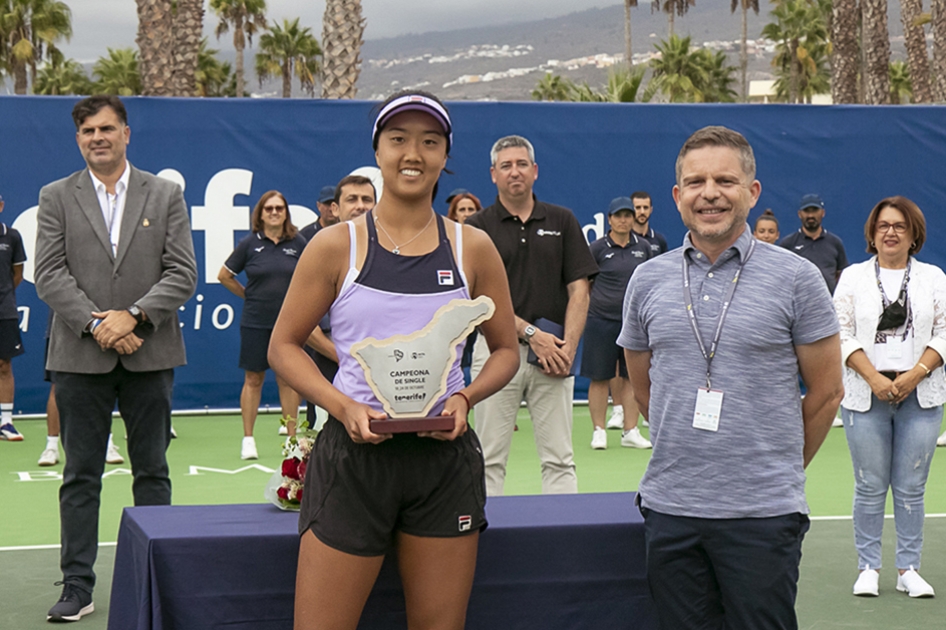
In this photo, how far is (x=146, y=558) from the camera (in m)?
3.42

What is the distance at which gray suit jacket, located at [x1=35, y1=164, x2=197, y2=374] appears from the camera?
481 cm

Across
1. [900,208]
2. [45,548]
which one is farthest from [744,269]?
[45,548]

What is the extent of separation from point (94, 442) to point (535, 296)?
7.04 feet

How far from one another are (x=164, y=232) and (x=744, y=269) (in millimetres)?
2903

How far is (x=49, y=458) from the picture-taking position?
870cm

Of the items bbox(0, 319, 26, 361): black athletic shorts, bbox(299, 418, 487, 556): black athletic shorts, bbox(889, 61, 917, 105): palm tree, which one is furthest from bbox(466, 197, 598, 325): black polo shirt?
bbox(889, 61, 917, 105): palm tree

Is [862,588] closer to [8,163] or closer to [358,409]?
[358,409]

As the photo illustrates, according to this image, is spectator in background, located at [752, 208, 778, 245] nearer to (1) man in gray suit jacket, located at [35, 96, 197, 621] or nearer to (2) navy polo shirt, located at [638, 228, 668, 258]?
(2) navy polo shirt, located at [638, 228, 668, 258]

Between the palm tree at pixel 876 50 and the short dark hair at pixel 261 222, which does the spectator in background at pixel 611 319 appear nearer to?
the short dark hair at pixel 261 222

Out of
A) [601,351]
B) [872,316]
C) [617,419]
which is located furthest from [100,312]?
[617,419]

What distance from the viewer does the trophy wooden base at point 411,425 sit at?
274 centimetres

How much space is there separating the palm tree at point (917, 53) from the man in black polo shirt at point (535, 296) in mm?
16035

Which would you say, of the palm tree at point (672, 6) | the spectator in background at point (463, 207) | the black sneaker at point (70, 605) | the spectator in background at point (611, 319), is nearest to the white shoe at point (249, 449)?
the spectator in background at point (463, 207)

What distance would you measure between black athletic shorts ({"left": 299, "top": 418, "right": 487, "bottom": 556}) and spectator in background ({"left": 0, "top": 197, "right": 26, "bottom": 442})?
7.31m
